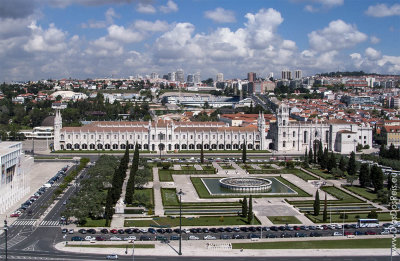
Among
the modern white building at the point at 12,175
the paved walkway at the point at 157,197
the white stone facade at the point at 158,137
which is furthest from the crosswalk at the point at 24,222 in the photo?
the white stone facade at the point at 158,137

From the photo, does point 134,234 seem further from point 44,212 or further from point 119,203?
point 44,212

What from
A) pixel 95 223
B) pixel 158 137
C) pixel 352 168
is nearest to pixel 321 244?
pixel 95 223

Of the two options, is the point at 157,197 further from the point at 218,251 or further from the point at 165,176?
the point at 218,251

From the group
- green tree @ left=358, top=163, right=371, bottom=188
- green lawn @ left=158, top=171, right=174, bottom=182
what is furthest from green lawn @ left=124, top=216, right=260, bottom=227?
green tree @ left=358, top=163, right=371, bottom=188

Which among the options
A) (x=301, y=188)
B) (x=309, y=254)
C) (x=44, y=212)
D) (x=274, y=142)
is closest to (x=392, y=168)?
(x=301, y=188)

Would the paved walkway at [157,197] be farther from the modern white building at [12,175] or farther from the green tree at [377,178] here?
the green tree at [377,178]

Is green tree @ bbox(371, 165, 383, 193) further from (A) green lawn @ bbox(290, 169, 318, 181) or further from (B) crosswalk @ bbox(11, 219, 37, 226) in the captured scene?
(B) crosswalk @ bbox(11, 219, 37, 226)

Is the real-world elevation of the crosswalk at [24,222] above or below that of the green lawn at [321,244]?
above
